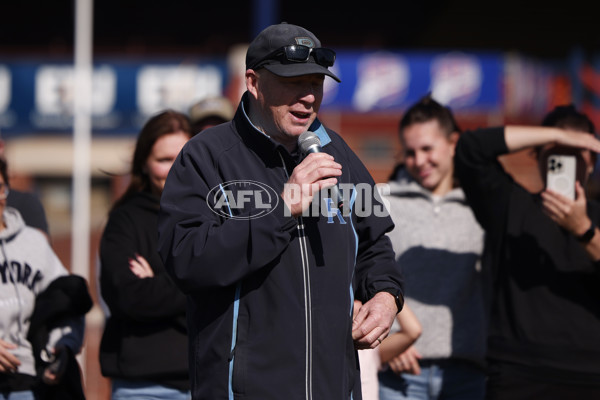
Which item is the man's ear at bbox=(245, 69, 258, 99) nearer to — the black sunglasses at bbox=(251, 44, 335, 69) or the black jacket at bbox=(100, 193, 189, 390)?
the black sunglasses at bbox=(251, 44, 335, 69)

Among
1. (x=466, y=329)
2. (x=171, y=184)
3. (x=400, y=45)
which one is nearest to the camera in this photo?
(x=171, y=184)

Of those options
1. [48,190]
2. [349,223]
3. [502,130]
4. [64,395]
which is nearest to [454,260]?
[502,130]

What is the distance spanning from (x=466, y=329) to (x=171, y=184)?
1973 millimetres

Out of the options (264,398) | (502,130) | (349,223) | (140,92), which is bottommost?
(264,398)

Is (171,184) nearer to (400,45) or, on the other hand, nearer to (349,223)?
(349,223)

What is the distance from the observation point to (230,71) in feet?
54.2

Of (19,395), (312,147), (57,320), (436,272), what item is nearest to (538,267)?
(436,272)

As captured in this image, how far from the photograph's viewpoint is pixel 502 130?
12.2ft

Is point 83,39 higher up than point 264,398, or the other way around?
point 83,39

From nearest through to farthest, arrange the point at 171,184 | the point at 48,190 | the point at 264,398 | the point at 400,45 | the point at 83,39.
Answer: the point at 264,398 < the point at 171,184 < the point at 83,39 < the point at 48,190 < the point at 400,45

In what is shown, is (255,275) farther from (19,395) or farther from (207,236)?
(19,395)

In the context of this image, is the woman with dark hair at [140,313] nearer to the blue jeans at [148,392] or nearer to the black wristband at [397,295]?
the blue jeans at [148,392]

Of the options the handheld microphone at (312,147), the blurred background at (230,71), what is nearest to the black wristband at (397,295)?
the handheld microphone at (312,147)

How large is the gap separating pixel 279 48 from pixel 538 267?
1.62 metres
